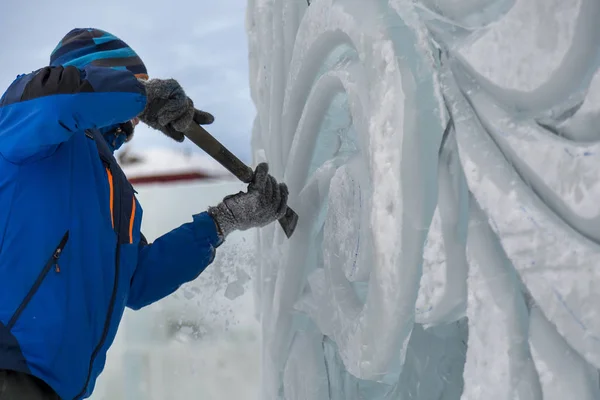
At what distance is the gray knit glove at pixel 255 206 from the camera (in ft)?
4.99

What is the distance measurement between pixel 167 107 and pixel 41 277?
47 centimetres

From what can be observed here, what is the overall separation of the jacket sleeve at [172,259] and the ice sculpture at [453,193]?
1.29ft

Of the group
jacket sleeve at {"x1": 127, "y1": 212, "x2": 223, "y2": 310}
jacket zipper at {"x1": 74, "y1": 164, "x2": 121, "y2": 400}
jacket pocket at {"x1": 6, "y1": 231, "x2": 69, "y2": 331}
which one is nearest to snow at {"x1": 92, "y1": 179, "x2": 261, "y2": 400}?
jacket sleeve at {"x1": 127, "y1": 212, "x2": 223, "y2": 310}

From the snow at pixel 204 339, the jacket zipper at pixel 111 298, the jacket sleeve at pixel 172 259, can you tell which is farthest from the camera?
the snow at pixel 204 339

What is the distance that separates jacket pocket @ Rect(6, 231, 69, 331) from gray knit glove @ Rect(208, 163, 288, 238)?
1.59 feet

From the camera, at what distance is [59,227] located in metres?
1.30

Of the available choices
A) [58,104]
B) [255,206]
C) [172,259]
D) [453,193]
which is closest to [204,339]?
[172,259]

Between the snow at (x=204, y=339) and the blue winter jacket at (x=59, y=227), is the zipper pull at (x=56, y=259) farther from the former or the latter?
the snow at (x=204, y=339)

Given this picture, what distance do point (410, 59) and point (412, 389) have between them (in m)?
0.67

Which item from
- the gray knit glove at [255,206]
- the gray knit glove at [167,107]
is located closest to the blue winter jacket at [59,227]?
the gray knit glove at [167,107]

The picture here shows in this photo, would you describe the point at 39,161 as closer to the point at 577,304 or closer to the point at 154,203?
the point at 577,304

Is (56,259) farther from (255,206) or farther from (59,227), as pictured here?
(255,206)

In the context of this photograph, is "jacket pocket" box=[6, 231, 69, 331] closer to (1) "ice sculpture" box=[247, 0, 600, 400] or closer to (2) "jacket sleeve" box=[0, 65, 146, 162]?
(2) "jacket sleeve" box=[0, 65, 146, 162]

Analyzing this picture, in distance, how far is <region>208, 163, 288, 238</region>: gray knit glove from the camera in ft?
4.99
